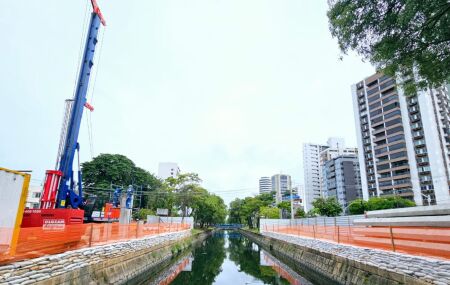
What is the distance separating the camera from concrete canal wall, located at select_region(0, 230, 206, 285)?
6441 mm

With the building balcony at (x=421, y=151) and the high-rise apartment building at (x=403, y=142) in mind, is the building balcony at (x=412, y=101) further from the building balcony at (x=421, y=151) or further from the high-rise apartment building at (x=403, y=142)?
the building balcony at (x=421, y=151)

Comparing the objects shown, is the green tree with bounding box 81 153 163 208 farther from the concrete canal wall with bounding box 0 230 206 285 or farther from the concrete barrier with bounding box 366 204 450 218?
the concrete barrier with bounding box 366 204 450 218

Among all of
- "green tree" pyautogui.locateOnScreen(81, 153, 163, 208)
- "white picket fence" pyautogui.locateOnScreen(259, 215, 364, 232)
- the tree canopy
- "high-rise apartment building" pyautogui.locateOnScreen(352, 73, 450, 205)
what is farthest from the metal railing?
"high-rise apartment building" pyautogui.locateOnScreen(352, 73, 450, 205)

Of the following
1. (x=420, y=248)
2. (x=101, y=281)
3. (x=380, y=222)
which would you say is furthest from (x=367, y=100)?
(x=101, y=281)

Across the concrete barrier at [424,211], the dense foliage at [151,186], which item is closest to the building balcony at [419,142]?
the dense foliage at [151,186]

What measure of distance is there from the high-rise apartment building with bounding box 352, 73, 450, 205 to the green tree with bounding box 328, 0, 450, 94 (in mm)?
50909

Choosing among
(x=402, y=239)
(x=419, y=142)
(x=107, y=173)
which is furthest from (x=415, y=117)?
(x=107, y=173)

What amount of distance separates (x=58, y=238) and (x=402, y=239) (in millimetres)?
10667

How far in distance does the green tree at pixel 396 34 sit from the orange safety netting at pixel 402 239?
5.05 meters

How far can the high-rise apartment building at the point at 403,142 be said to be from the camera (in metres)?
53.3

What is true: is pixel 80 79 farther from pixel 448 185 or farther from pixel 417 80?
pixel 448 185

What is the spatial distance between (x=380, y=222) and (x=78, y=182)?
15.0m

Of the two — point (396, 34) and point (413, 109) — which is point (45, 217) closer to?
point (396, 34)

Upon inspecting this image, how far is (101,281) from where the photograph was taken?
952 cm
